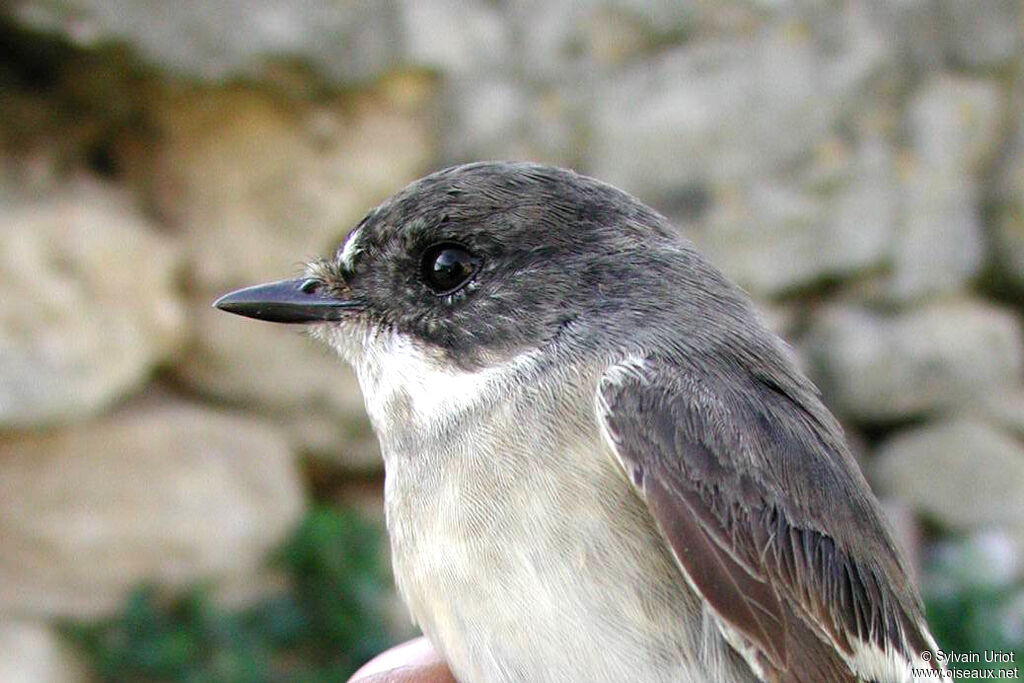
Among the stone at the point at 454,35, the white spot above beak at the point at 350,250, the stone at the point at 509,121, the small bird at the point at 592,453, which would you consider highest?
the stone at the point at 454,35

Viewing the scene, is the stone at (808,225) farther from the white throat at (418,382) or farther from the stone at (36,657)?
the white throat at (418,382)

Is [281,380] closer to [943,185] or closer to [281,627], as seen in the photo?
[281,627]

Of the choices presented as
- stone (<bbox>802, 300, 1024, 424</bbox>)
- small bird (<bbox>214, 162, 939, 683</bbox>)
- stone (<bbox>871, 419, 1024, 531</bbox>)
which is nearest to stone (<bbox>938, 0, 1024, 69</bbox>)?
stone (<bbox>802, 300, 1024, 424</bbox>)

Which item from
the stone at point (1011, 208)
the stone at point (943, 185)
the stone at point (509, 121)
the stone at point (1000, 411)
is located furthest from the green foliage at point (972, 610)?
the stone at point (509, 121)

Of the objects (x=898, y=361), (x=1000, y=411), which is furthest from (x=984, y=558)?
(x=898, y=361)

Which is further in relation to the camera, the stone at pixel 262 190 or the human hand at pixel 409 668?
the stone at pixel 262 190

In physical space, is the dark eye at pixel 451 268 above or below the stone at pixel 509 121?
below

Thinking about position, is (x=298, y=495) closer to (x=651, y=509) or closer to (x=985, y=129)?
(x=651, y=509)
